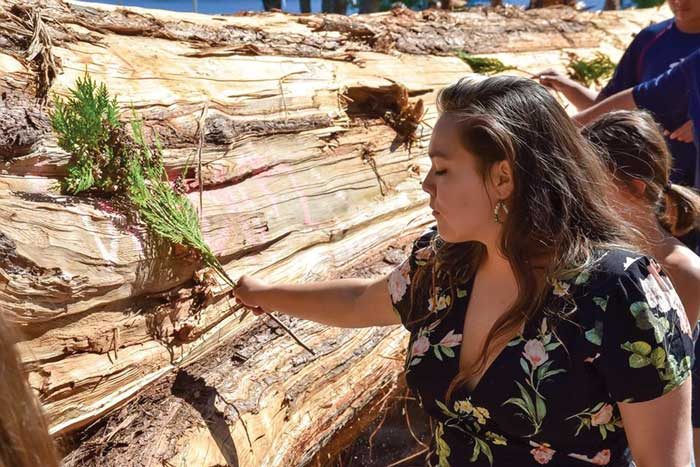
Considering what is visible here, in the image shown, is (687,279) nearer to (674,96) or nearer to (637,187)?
(637,187)

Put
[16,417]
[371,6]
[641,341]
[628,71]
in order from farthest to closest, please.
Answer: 1. [371,6]
2. [628,71]
3. [641,341]
4. [16,417]

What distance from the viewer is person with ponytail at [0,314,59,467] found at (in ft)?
2.80

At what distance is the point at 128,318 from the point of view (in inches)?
87.4

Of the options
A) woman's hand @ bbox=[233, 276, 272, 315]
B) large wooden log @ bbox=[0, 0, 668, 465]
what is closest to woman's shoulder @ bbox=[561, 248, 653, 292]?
woman's hand @ bbox=[233, 276, 272, 315]

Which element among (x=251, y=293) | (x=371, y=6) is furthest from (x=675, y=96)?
(x=371, y=6)

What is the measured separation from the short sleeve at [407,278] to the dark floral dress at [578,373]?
0.75 feet

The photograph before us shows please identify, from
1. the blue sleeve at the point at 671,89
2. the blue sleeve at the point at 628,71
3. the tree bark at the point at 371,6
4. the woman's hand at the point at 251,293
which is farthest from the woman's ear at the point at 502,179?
the tree bark at the point at 371,6

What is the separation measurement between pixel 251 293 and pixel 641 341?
120 cm

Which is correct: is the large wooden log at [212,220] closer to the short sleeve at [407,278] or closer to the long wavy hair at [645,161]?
the short sleeve at [407,278]

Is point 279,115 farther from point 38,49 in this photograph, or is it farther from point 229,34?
point 38,49

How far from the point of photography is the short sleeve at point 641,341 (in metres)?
1.64

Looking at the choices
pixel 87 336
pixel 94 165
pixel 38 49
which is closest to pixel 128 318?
pixel 87 336

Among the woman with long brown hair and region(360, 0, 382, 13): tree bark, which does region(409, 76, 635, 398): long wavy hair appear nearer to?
the woman with long brown hair

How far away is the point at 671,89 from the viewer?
311 cm
